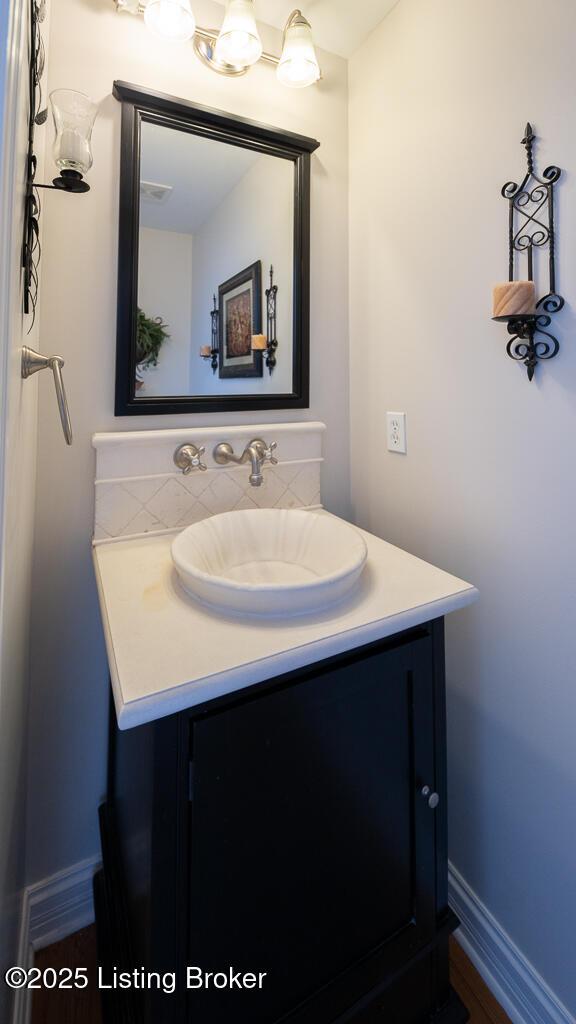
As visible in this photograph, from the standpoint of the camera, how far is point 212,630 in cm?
78

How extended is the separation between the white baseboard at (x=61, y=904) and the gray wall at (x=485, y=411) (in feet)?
3.14

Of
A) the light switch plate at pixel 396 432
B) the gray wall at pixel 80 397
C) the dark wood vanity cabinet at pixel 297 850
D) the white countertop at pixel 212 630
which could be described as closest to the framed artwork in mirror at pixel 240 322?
the gray wall at pixel 80 397

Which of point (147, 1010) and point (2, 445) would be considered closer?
point (2, 445)

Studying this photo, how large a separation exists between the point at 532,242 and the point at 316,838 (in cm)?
116

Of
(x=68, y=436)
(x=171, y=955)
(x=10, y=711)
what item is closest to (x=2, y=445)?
(x=68, y=436)

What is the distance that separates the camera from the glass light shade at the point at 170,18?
108 cm

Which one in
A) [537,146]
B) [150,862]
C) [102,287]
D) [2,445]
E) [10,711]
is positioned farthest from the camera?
[102,287]

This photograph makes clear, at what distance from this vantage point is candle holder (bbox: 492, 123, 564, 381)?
90 centimetres

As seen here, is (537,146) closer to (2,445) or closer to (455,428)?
(455,428)

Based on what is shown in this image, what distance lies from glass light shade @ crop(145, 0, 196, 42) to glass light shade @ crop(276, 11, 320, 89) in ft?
0.81

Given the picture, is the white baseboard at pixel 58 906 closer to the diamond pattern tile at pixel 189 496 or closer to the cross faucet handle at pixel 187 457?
the diamond pattern tile at pixel 189 496

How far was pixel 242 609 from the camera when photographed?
81cm

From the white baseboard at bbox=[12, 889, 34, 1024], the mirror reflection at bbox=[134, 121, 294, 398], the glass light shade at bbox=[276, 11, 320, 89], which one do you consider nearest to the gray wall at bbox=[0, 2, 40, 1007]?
the white baseboard at bbox=[12, 889, 34, 1024]

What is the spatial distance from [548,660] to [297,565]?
0.56 meters
